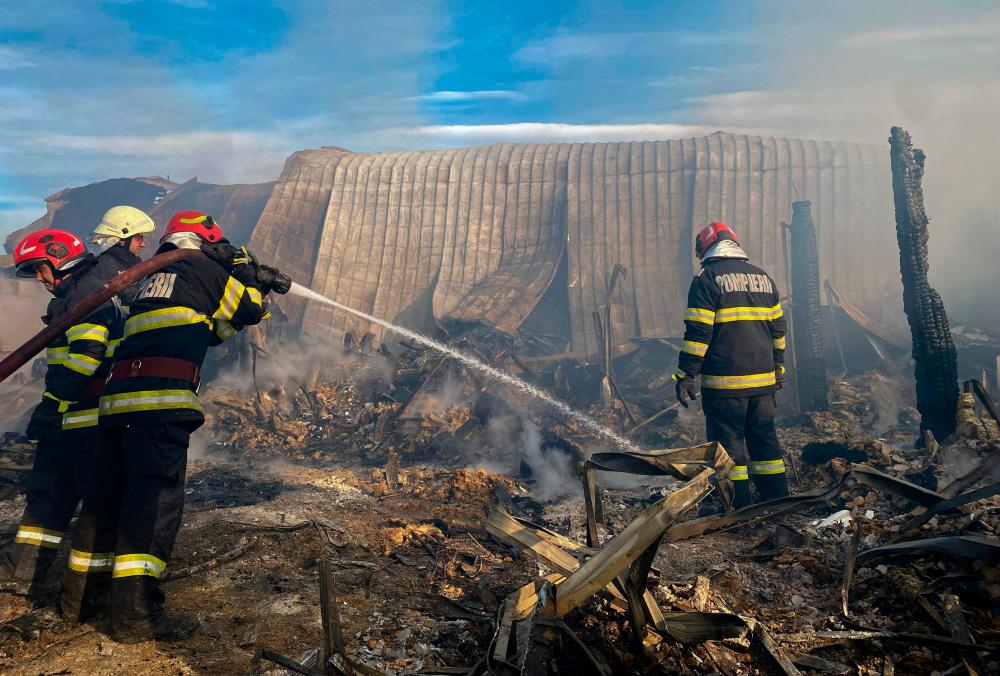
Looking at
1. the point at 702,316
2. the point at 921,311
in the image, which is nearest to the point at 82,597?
the point at 702,316

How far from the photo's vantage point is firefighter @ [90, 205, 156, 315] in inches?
161

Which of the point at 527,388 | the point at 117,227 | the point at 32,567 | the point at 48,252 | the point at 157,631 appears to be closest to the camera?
the point at 157,631

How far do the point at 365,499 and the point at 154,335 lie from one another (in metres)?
2.90

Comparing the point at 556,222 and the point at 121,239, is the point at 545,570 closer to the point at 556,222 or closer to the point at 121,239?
the point at 121,239

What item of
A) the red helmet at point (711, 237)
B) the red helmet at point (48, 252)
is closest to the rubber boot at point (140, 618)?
the red helmet at point (48, 252)

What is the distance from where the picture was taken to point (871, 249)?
11969 mm

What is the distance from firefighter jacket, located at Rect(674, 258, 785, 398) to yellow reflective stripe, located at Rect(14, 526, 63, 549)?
174 inches

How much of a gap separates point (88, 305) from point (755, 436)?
15.2 feet

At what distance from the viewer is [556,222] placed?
→ 44.0 feet

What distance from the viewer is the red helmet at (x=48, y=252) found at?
12.7 feet

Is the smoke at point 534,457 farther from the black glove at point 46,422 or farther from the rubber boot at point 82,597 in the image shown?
the black glove at point 46,422

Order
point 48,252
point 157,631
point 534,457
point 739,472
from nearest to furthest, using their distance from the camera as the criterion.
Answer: point 157,631
point 48,252
point 739,472
point 534,457

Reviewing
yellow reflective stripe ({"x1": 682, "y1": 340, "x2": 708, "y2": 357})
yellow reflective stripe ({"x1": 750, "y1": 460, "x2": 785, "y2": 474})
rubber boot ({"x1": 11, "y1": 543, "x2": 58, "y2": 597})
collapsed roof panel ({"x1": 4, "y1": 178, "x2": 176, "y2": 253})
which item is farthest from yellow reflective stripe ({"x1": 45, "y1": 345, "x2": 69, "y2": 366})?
collapsed roof panel ({"x1": 4, "y1": 178, "x2": 176, "y2": 253})

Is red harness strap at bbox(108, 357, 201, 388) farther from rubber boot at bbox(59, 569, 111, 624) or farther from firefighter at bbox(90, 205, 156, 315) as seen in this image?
rubber boot at bbox(59, 569, 111, 624)
